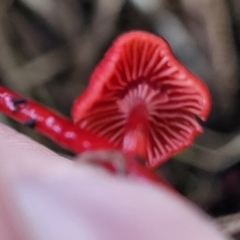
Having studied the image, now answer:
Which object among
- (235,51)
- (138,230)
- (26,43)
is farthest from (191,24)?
(138,230)

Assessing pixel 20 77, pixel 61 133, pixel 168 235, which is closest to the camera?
pixel 168 235

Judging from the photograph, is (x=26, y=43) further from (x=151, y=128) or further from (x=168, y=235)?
(x=168, y=235)

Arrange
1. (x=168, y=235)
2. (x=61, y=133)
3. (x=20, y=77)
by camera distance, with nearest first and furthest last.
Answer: (x=168, y=235)
(x=61, y=133)
(x=20, y=77)

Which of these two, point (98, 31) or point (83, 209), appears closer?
point (83, 209)

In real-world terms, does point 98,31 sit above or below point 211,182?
above

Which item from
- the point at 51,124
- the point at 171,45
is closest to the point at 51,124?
the point at 51,124
